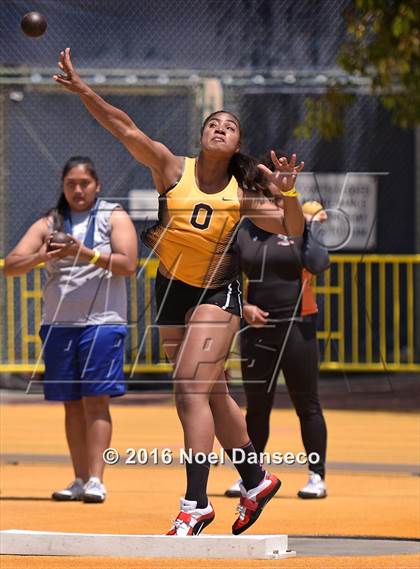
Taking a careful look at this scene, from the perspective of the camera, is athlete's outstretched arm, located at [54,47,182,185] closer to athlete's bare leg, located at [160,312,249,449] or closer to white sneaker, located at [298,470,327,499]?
athlete's bare leg, located at [160,312,249,449]

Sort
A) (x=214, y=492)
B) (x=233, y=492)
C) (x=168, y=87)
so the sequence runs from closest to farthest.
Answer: (x=233, y=492)
(x=214, y=492)
(x=168, y=87)

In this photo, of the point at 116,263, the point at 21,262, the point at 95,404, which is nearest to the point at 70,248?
the point at 116,263

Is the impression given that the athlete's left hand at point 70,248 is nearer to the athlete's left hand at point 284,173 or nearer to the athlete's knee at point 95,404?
the athlete's knee at point 95,404

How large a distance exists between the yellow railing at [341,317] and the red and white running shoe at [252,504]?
9.20 metres

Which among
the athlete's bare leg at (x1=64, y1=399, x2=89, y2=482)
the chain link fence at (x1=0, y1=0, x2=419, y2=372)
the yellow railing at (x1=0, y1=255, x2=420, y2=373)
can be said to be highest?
the chain link fence at (x1=0, y1=0, x2=419, y2=372)

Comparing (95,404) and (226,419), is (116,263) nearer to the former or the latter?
(95,404)

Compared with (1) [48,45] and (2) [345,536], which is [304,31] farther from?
(2) [345,536]

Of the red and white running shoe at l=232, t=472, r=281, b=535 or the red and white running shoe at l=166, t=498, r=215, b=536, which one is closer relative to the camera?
the red and white running shoe at l=166, t=498, r=215, b=536

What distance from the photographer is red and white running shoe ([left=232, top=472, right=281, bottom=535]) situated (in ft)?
27.1

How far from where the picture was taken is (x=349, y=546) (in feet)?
27.6

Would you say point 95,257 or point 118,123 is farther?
point 95,257

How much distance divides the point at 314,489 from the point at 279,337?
3.26 ft

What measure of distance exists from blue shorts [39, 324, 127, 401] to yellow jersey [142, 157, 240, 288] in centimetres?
237

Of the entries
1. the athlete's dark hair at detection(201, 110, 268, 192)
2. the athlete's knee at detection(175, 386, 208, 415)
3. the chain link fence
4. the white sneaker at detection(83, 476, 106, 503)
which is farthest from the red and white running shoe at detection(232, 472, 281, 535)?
the chain link fence
